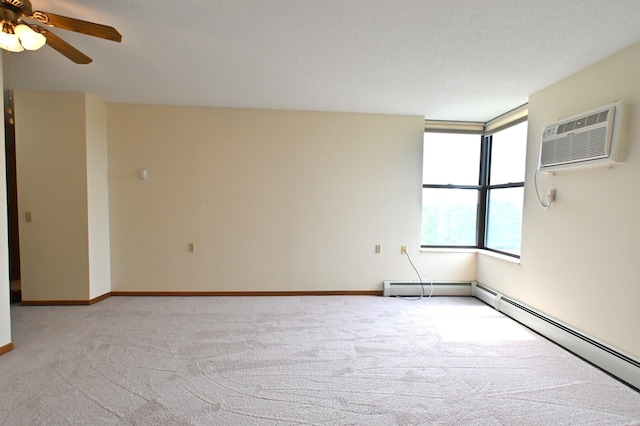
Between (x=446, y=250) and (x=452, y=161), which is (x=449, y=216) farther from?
(x=452, y=161)

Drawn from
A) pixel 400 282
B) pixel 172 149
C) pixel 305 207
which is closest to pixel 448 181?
pixel 400 282

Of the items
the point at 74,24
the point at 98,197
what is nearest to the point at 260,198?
the point at 98,197

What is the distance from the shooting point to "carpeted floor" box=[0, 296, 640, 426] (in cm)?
176

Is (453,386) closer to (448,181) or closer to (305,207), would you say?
(305,207)

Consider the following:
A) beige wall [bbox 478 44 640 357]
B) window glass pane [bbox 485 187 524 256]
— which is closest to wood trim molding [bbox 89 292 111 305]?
beige wall [bbox 478 44 640 357]

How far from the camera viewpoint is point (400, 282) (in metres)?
3.99

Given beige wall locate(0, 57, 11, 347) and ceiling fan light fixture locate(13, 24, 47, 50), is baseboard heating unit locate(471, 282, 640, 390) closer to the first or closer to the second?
ceiling fan light fixture locate(13, 24, 47, 50)

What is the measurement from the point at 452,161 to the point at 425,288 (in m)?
1.79

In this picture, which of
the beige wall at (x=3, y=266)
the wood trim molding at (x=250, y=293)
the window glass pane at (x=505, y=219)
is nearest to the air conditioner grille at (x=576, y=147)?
the window glass pane at (x=505, y=219)

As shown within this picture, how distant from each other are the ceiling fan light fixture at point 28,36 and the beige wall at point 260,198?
6.99 ft

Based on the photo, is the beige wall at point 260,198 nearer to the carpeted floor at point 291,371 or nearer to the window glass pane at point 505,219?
the carpeted floor at point 291,371

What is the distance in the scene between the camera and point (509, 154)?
12.1 ft

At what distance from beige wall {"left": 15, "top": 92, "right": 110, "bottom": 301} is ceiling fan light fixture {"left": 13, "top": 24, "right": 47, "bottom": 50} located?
2.03 m

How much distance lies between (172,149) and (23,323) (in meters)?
2.30
